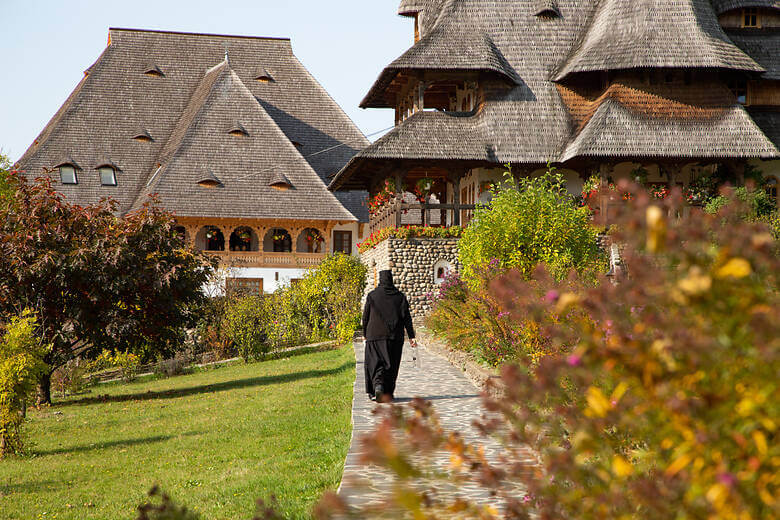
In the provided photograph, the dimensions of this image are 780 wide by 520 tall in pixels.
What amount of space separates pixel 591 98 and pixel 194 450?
19.6 meters

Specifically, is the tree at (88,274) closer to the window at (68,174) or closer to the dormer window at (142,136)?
the window at (68,174)

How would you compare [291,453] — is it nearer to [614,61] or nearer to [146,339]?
[146,339]

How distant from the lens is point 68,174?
3853 cm

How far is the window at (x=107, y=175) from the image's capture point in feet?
127

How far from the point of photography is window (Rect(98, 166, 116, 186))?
38750 millimetres

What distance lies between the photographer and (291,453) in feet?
29.9

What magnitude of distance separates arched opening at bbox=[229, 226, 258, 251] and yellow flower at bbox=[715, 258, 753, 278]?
118 ft

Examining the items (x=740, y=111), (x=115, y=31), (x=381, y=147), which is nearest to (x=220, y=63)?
(x=115, y=31)

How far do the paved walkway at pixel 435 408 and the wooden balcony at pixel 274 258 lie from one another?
17.0 meters

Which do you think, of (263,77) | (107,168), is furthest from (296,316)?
(263,77)

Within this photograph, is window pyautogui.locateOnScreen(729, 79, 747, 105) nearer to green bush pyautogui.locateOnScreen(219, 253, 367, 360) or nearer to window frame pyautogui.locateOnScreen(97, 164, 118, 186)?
green bush pyautogui.locateOnScreen(219, 253, 367, 360)

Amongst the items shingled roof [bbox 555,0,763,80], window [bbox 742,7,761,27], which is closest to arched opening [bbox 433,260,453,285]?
shingled roof [bbox 555,0,763,80]

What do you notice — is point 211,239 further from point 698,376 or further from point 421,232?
point 698,376

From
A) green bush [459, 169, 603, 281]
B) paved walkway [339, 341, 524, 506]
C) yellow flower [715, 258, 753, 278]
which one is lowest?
paved walkway [339, 341, 524, 506]
